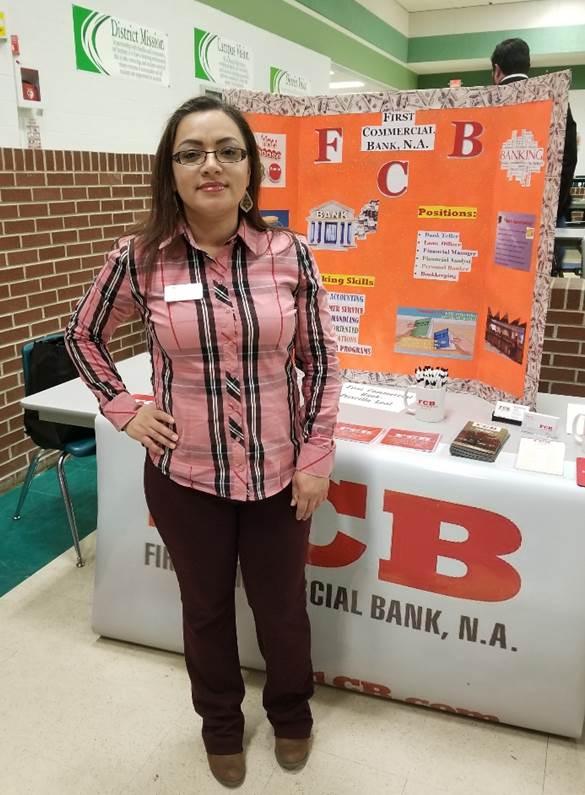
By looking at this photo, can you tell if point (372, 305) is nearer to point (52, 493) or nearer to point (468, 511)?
point (468, 511)

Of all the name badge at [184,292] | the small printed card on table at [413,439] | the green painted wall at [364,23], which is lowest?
the small printed card on table at [413,439]

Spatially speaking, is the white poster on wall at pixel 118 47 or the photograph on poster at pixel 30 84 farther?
the white poster on wall at pixel 118 47

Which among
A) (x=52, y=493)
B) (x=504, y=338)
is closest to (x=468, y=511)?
(x=504, y=338)

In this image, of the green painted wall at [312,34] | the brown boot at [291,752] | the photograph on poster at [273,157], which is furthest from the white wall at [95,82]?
the brown boot at [291,752]

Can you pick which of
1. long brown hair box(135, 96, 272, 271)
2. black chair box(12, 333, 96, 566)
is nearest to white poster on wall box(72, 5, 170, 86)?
black chair box(12, 333, 96, 566)

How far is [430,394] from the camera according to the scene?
1984mm

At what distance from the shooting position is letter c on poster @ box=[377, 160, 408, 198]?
2.09 meters

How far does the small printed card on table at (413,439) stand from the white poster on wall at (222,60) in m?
3.75

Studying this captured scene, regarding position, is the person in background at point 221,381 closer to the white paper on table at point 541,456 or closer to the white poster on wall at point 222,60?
the white paper on table at point 541,456

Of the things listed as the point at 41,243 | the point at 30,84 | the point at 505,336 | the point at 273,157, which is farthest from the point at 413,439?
the point at 30,84

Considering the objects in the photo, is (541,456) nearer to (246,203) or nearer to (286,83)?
(246,203)

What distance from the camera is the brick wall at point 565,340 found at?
9.12 feet

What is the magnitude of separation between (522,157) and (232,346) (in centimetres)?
106

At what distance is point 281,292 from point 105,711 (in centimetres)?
131
